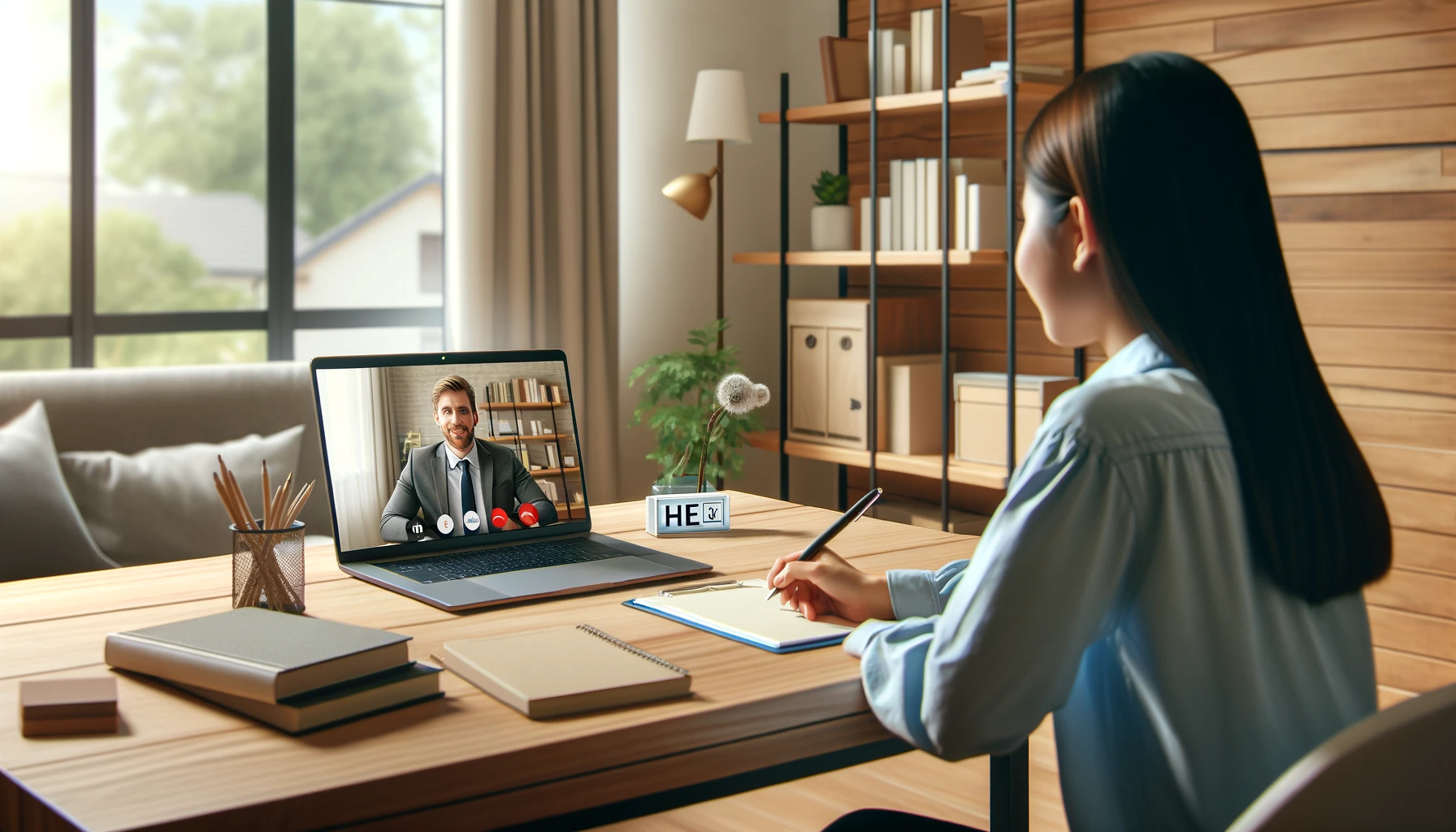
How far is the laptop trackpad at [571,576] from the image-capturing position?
4.65ft

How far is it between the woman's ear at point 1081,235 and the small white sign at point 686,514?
83 centimetres

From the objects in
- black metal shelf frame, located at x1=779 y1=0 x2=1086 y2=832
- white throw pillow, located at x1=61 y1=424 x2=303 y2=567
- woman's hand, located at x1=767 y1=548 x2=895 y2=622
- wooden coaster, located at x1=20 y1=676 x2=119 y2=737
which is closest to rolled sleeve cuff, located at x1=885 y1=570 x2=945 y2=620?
woman's hand, located at x1=767 y1=548 x2=895 y2=622

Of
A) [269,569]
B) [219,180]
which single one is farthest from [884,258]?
[269,569]

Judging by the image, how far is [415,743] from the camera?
3.14 ft

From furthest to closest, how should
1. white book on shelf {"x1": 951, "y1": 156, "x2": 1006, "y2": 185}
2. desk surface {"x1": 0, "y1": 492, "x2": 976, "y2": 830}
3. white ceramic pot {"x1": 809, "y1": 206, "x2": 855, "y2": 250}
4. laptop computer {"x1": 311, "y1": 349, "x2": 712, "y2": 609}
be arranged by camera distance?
1. white ceramic pot {"x1": 809, "y1": 206, "x2": 855, "y2": 250}
2. white book on shelf {"x1": 951, "y1": 156, "x2": 1006, "y2": 185}
3. laptop computer {"x1": 311, "y1": 349, "x2": 712, "y2": 609}
4. desk surface {"x1": 0, "y1": 492, "x2": 976, "y2": 830}

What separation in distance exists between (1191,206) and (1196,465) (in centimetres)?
19

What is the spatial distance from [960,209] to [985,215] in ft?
0.22

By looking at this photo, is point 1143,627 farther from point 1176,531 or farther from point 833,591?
point 833,591

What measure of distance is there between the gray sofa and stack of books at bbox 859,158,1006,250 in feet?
5.35

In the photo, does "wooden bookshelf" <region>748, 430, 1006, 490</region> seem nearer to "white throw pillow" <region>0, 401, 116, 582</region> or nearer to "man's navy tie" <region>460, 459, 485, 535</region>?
"man's navy tie" <region>460, 459, 485, 535</region>

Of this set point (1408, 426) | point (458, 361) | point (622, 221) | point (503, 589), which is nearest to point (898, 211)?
point (622, 221)

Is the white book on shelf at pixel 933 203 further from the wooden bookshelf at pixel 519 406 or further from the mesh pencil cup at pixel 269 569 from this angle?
the mesh pencil cup at pixel 269 569

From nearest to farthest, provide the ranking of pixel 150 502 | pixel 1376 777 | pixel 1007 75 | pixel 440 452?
pixel 1376 777
pixel 440 452
pixel 150 502
pixel 1007 75

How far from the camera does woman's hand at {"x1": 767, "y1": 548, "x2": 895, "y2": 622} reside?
51.1 inches
